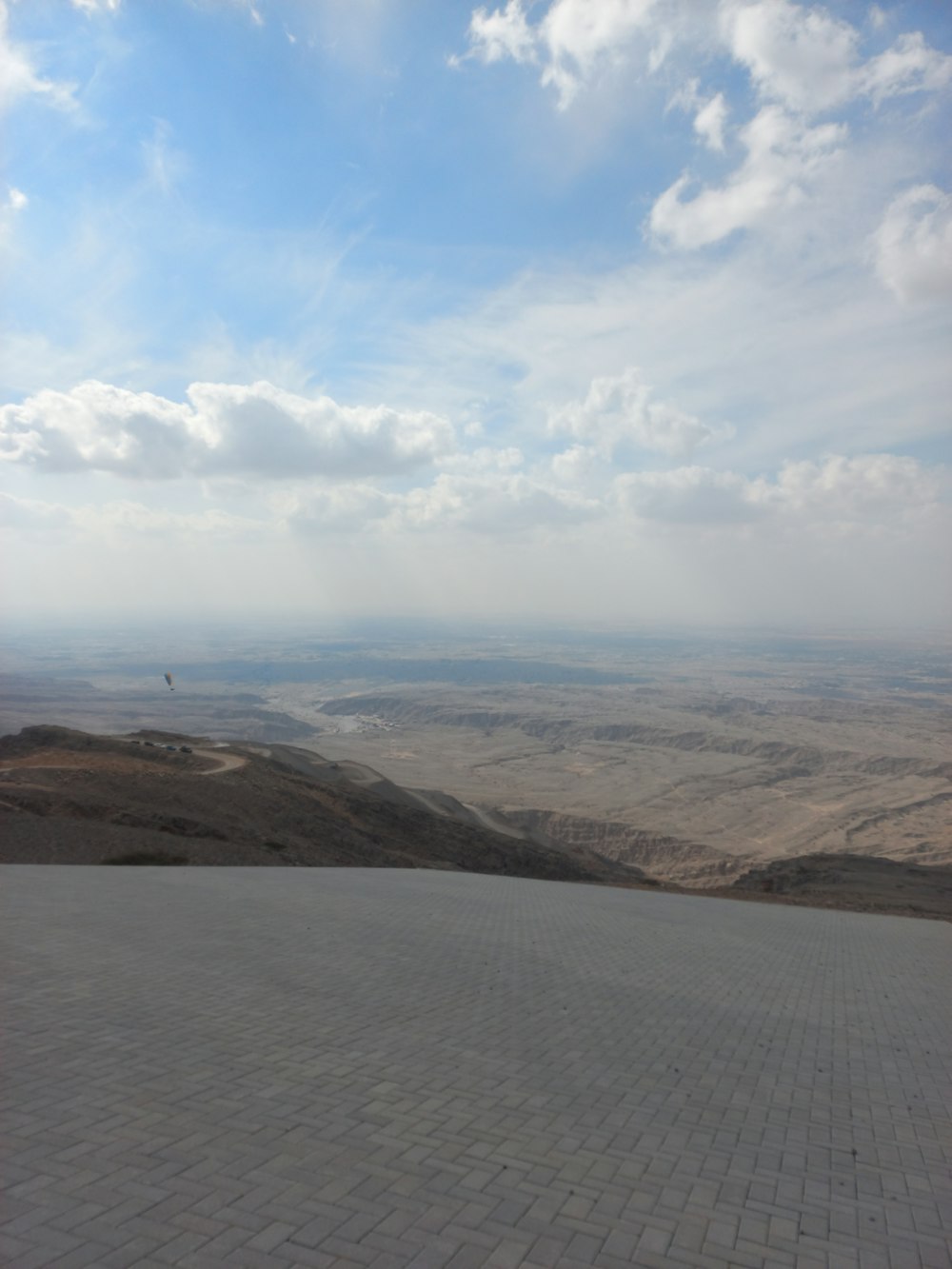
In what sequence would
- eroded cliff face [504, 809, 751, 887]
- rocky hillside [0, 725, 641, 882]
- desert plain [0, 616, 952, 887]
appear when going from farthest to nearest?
1. desert plain [0, 616, 952, 887]
2. eroded cliff face [504, 809, 751, 887]
3. rocky hillside [0, 725, 641, 882]

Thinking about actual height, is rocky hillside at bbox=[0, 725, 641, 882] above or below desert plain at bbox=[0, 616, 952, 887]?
above

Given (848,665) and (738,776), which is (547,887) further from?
(848,665)

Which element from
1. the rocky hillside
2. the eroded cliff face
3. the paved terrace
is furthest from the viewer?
the eroded cliff face

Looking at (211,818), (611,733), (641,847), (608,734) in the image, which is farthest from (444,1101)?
(611,733)

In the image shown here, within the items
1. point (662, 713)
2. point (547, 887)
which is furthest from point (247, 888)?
point (662, 713)

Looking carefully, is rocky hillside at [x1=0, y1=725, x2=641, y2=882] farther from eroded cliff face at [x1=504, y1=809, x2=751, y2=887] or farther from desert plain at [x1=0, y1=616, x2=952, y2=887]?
desert plain at [x1=0, y1=616, x2=952, y2=887]

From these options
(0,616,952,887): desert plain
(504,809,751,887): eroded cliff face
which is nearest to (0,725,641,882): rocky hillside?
(504,809,751,887): eroded cliff face

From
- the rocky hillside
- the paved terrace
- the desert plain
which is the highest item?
the paved terrace

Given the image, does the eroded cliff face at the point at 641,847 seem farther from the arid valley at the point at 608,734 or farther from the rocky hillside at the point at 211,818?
the rocky hillside at the point at 211,818
